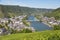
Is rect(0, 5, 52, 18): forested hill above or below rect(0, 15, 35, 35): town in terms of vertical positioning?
above

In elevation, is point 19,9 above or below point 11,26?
above

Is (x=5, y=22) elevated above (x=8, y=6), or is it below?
below

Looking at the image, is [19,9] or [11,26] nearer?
[11,26]

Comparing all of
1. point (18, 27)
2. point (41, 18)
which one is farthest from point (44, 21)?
point (18, 27)

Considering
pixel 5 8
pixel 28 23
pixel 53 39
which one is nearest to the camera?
pixel 53 39

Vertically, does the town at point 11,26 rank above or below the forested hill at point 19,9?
below

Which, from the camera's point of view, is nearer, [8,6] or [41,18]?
[41,18]

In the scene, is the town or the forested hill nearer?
the town

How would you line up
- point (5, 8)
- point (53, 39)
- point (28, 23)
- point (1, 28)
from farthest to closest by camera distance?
point (5, 8) < point (28, 23) < point (1, 28) < point (53, 39)

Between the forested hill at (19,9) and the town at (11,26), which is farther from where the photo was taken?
the forested hill at (19,9)

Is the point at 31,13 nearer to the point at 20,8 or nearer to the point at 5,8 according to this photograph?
the point at 20,8
